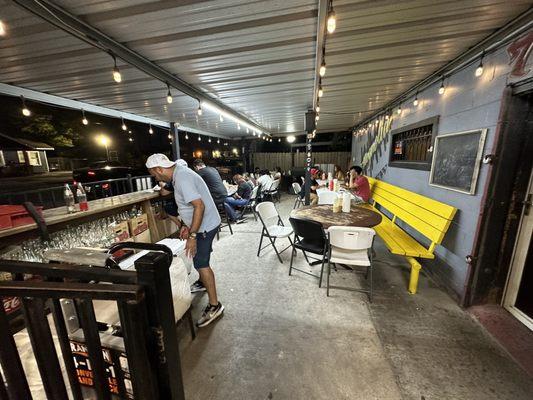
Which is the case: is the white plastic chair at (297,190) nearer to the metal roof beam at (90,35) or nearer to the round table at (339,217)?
the round table at (339,217)

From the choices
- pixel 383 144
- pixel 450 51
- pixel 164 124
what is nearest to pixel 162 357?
pixel 450 51

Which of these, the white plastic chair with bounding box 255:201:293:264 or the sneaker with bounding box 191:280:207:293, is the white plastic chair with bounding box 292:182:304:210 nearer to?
the white plastic chair with bounding box 255:201:293:264

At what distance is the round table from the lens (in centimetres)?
273

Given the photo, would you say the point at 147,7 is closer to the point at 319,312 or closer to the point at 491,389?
the point at 319,312

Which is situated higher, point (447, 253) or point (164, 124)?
point (164, 124)

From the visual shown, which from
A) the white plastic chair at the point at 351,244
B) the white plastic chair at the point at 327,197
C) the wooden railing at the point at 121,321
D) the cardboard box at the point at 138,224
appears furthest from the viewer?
the white plastic chair at the point at 327,197

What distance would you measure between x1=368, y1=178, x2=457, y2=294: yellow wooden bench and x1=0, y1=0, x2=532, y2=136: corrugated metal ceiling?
1893 millimetres

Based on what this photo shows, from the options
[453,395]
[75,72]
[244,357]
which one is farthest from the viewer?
[75,72]

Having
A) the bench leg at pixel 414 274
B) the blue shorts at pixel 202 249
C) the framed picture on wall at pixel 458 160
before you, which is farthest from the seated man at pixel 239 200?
the framed picture on wall at pixel 458 160

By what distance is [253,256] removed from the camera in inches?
141

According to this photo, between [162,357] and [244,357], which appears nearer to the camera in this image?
[162,357]

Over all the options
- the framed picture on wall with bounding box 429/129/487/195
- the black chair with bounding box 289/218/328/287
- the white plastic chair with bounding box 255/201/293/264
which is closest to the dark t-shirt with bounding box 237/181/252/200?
the white plastic chair with bounding box 255/201/293/264

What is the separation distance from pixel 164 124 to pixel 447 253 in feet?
25.5

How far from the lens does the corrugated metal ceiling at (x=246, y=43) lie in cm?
177
